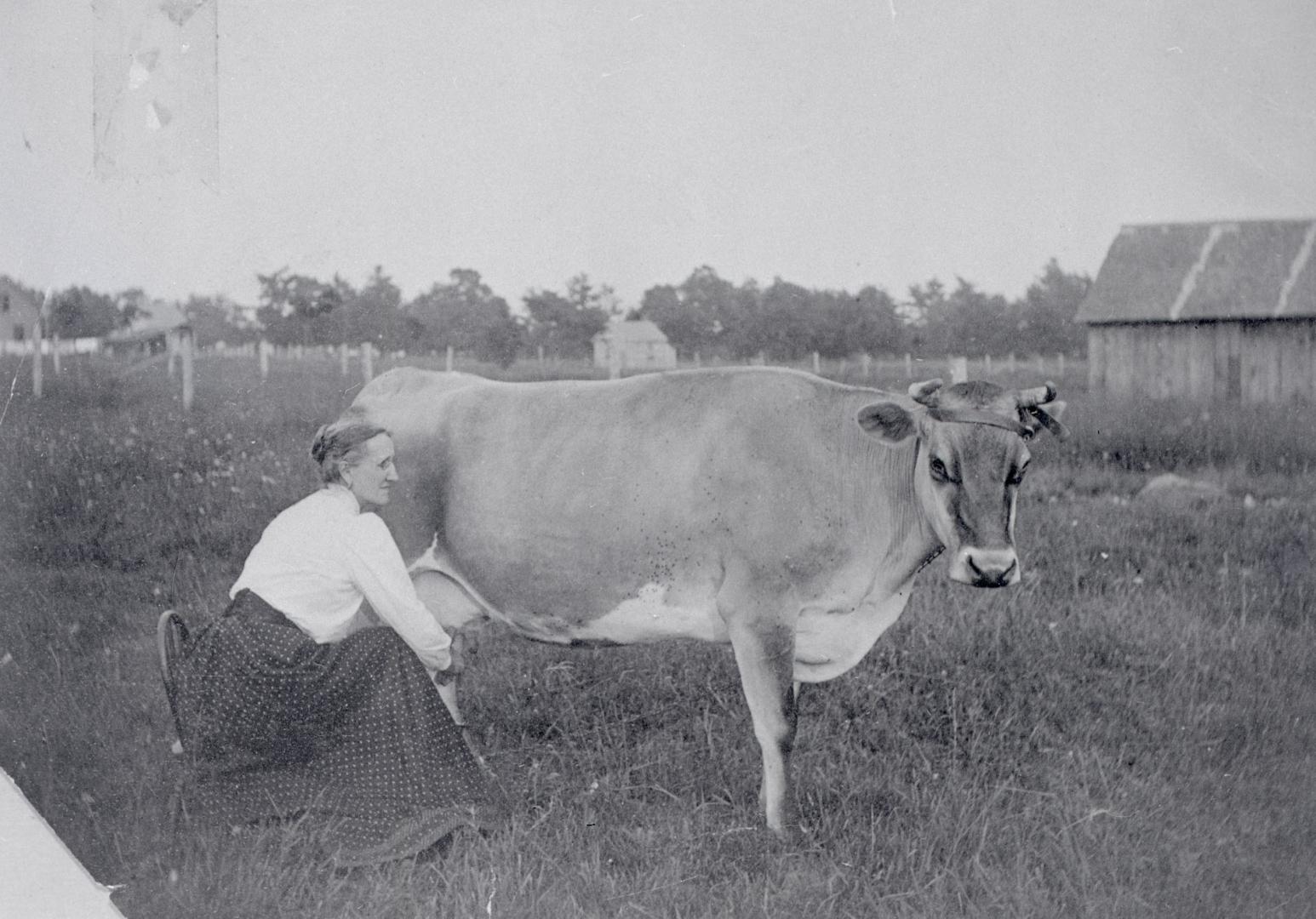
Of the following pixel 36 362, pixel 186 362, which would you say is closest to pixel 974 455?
pixel 186 362

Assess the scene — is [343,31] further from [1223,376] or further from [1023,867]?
[1023,867]

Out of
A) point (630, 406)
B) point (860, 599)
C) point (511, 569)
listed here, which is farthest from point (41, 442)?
point (860, 599)

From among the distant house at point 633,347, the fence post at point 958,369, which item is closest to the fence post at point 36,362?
the distant house at point 633,347

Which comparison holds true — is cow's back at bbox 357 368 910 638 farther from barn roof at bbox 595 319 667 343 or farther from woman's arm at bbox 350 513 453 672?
woman's arm at bbox 350 513 453 672

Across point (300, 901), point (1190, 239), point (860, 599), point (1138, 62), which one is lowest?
point (300, 901)

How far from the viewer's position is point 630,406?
11.0 ft

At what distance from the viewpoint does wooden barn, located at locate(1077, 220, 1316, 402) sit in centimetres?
289

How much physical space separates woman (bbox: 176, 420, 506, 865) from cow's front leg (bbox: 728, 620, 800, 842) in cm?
77

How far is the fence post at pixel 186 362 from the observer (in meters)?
3.44

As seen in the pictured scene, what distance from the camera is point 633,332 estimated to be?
128 inches

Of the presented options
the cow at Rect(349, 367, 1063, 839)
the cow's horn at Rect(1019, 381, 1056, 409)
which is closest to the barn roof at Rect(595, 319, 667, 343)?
the cow at Rect(349, 367, 1063, 839)

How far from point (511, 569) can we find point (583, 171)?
4.03ft

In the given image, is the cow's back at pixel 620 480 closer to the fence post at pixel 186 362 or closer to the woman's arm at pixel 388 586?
the woman's arm at pixel 388 586

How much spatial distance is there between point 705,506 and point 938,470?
2.23 feet
